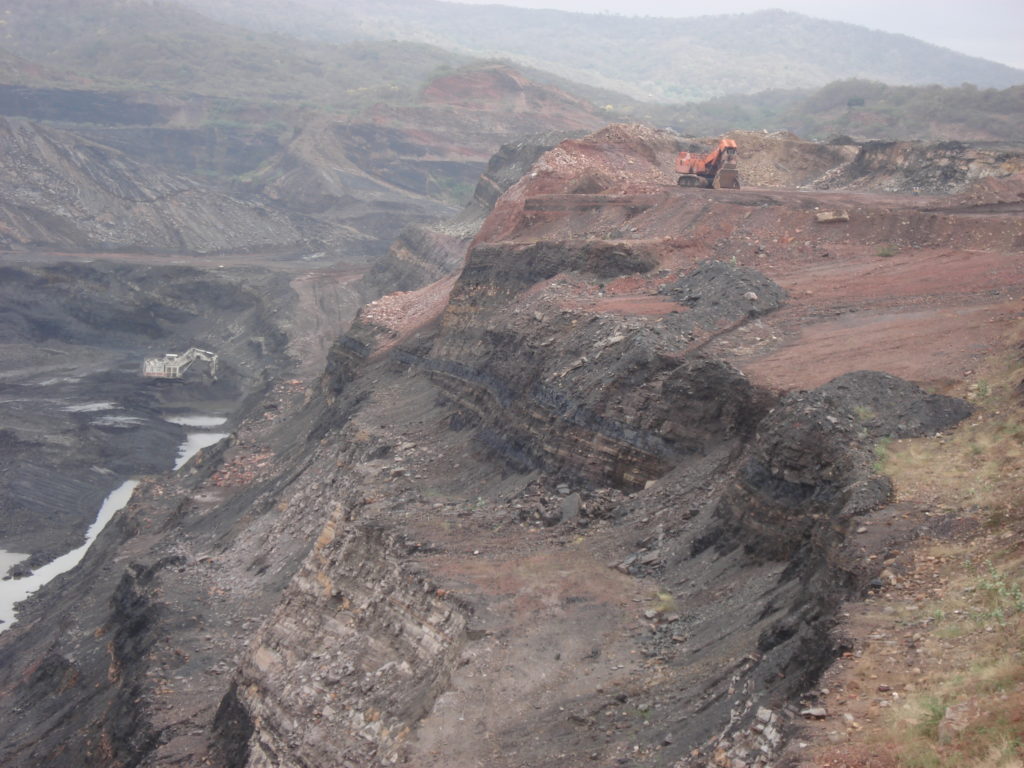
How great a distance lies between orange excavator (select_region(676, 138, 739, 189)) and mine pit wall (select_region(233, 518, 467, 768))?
731 inches

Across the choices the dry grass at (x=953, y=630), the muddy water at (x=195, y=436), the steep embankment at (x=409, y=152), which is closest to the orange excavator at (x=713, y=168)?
the dry grass at (x=953, y=630)

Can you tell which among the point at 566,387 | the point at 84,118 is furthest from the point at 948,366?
the point at 84,118

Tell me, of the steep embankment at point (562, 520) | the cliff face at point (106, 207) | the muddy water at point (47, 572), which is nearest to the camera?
the steep embankment at point (562, 520)

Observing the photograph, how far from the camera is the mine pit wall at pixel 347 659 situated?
1441cm

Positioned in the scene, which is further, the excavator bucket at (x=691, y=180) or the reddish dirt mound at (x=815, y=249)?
the excavator bucket at (x=691, y=180)

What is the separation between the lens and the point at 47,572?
33.8 m

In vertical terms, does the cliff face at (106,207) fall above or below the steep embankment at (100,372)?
above

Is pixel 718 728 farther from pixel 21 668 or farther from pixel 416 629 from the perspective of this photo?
pixel 21 668

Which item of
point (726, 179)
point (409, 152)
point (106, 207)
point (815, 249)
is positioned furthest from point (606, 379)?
point (409, 152)

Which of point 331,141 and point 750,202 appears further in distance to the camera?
point 331,141

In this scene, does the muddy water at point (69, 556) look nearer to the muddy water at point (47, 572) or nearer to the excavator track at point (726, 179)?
the muddy water at point (47, 572)

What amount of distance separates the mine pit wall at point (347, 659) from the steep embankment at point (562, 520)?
2.2 inches

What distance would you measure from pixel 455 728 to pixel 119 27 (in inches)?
5634

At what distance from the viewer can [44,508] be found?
38000 millimetres
